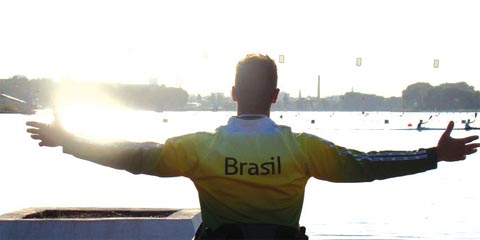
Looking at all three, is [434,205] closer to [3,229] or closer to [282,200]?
[3,229]

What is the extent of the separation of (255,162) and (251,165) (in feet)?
0.08

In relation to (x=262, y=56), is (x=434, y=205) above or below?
below

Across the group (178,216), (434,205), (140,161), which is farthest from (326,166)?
(434,205)

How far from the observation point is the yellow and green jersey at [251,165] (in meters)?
3.82

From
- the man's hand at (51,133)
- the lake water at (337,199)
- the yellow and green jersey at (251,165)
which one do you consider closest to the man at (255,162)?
the yellow and green jersey at (251,165)

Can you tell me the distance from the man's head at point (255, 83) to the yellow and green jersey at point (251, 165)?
3.1 inches

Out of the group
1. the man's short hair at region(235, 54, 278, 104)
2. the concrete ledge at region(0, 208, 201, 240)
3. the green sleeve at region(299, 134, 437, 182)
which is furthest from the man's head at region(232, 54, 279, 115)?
the concrete ledge at region(0, 208, 201, 240)

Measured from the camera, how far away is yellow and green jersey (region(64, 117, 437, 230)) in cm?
382

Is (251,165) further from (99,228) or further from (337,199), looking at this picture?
(337,199)

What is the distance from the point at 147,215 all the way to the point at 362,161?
7.72m

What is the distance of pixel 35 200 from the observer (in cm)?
2314

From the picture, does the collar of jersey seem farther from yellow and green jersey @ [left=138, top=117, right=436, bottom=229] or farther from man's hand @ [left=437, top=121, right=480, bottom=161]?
man's hand @ [left=437, top=121, right=480, bottom=161]

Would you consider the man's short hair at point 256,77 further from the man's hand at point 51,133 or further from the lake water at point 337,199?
the lake water at point 337,199

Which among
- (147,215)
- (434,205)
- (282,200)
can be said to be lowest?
(434,205)
